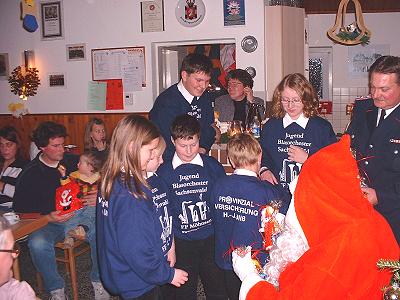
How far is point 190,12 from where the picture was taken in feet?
18.5

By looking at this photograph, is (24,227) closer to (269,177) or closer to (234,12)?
(269,177)

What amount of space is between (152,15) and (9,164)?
281 cm

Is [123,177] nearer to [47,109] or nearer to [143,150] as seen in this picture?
[143,150]

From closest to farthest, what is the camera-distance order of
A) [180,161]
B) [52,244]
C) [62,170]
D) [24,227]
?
[180,161] → [24,227] → [52,244] → [62,170]

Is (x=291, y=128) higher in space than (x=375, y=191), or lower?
higher

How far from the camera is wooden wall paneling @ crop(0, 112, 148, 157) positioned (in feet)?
19.8

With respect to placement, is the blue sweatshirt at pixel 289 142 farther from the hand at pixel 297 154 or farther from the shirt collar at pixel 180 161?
the shirt collar at pixel 180 161

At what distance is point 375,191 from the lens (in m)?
2.20

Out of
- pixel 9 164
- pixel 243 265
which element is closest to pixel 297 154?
pixel 243 265

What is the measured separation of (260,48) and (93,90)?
244cm

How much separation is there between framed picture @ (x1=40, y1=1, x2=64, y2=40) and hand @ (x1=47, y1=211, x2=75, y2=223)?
3684 mm

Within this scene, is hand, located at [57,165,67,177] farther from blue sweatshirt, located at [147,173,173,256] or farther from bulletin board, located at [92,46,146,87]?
bulletin board, located at [92,46,146,87]

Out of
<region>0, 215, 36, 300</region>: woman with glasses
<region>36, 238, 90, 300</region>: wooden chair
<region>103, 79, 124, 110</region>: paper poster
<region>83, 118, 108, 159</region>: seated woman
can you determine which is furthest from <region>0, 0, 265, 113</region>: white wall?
<region>0, 215, 36, 300</region>: woman with glasses

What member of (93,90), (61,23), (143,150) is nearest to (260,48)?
(93,90)
